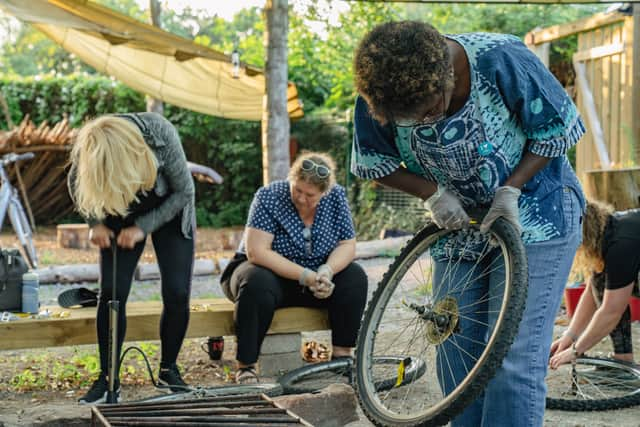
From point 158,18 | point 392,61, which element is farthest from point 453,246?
point 158,18

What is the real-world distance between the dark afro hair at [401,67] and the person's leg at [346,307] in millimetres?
2344

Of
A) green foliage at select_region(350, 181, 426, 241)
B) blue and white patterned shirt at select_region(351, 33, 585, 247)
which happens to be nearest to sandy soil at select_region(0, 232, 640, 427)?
blue and white patterned shirt at select_region(351, 33, 585, 247)

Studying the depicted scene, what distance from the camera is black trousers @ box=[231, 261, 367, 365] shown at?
4234 mm

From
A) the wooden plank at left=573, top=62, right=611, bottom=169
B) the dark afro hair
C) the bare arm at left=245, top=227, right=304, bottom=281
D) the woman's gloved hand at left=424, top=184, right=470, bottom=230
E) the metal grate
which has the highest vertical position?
the wooden plank at left=573, top=62, right=611, bottom=169

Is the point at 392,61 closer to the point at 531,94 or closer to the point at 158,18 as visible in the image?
the point at 531,94

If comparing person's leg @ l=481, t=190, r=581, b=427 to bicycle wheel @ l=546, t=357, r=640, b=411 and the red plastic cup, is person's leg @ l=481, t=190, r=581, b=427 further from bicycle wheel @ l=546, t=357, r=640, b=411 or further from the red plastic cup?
the red plastic cup

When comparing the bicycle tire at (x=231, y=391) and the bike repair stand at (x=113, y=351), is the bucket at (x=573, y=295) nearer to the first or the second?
the bicycle tire at (x=231, y=391)

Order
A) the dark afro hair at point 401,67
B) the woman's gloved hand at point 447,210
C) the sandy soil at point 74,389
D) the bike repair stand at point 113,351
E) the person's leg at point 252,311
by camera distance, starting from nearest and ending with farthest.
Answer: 1. the dark afro hair at point 401,67
2. the woman's gloved hand at point 447,210
3. the bike repair stand at point 113,351
4. the sandy soil at point 74,389
5. the person's leg at point 252,311

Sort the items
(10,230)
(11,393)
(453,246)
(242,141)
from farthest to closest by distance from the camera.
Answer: (242,141), (10,230), (11,393), (453,246)

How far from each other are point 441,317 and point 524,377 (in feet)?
1.34

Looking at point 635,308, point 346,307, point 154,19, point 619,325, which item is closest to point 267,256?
point 346,307

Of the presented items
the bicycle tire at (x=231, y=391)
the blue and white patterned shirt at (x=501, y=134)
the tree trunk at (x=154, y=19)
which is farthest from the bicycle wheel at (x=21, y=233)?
the blue and white patterned shirt at (x=501, y=134)

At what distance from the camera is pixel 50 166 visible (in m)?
13.4

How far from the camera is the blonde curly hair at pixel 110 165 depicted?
355 centimetres
